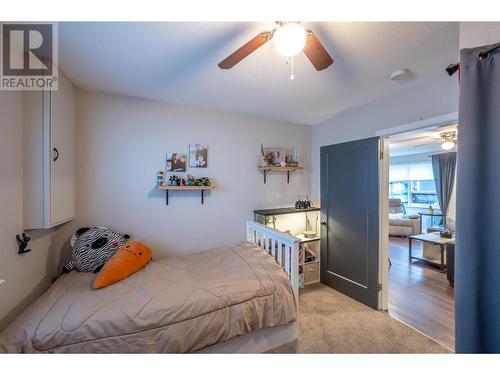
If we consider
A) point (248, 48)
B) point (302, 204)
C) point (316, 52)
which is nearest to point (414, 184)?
point (302, 204)

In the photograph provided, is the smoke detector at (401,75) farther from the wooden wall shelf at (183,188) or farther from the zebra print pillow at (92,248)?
the zebra print pillow at (92,248)

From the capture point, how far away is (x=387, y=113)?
2359 mm

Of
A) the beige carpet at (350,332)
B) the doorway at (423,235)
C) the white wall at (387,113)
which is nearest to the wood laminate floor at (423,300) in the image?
the doorway at (423,235)

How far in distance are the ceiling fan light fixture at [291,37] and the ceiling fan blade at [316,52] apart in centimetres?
6

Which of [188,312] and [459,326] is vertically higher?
[459,326]

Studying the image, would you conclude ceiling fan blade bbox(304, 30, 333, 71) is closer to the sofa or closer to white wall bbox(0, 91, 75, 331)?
white wall bbox(0, 91, 75, 331)

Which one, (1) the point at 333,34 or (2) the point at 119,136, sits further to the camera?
(2) the point at 119,136

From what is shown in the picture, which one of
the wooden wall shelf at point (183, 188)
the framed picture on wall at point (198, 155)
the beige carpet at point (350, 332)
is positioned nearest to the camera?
the beige carpet at point (350, 332)

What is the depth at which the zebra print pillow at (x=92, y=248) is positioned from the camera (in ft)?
6.22

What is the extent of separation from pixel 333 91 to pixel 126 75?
1998 mm

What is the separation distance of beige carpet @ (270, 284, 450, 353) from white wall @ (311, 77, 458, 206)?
1548 mm

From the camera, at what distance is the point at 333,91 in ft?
7.39

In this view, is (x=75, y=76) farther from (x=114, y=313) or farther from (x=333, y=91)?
(x=333, y=91)
